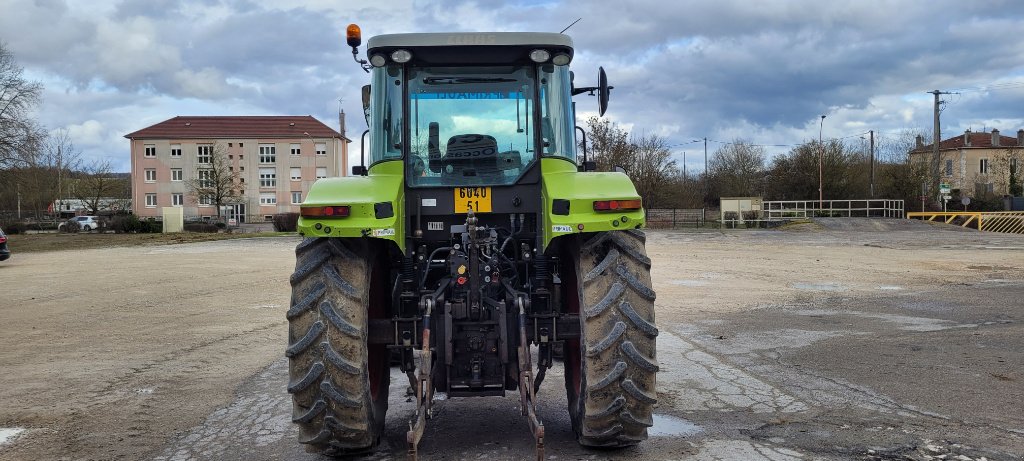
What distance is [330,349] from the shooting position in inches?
181

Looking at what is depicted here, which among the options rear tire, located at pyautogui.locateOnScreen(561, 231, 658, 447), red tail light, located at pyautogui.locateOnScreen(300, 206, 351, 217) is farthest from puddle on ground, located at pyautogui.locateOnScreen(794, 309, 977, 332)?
red tail light, located at pyautogui.locateOnScreen(300, 206, 351, 217)

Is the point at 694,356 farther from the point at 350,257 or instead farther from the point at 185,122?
the point at 185,122

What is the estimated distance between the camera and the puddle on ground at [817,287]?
15.8 meters

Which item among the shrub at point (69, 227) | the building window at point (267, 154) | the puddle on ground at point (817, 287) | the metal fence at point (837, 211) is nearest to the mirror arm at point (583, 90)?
the puddle on ground at point (817, 287)

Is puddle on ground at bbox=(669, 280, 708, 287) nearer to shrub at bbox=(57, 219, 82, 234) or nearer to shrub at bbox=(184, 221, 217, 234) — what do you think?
shrub at bbox=(184, 221, 217, 234)

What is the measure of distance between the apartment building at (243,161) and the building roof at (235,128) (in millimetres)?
99

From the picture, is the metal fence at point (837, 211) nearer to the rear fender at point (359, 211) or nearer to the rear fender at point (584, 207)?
the rear fender at point (584, 207)

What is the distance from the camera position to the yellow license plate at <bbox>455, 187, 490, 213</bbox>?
5.26 metres

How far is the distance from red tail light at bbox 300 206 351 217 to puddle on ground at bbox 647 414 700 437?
2.52 metres

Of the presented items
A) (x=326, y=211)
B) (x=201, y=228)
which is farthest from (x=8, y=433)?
(x=201, y=228)

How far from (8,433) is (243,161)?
79865 mm

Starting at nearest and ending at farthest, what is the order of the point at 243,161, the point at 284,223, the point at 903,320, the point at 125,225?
the point at 903,320 < the point at 125,225 < the point at 284,223 < the point at 243,161

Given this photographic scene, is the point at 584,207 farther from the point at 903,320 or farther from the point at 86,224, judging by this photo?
the point at 86,224

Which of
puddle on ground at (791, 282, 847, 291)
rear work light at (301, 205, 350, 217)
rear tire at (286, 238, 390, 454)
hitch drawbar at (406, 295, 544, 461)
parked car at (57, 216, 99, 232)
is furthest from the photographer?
parked car at (57, 216, 99, 232)
